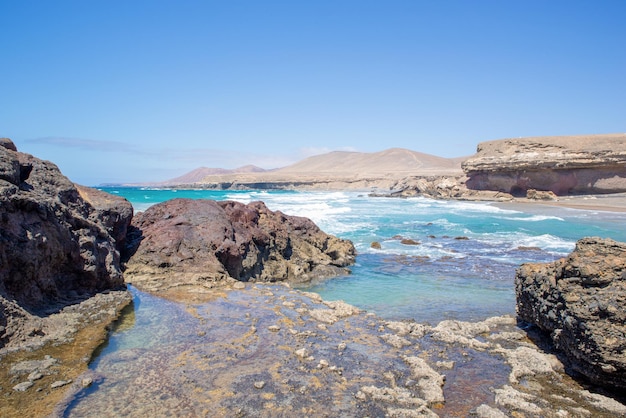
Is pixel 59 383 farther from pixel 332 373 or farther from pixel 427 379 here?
pixel 427 379

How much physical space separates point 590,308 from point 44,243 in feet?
21.4

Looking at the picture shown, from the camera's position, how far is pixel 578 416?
139 inches

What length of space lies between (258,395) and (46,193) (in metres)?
4.63

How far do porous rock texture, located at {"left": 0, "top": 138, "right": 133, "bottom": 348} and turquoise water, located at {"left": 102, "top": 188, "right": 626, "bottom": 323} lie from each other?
4238mm

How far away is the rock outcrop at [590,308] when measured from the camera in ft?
12.8

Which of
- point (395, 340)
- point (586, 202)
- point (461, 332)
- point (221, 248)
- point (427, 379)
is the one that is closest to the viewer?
point (427, 379)

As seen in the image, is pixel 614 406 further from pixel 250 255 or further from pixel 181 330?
pixel 250 255

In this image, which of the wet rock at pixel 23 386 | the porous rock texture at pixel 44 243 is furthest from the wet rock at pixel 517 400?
the porous rock texture at pixel 44 243

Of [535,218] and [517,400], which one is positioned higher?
[517,400]

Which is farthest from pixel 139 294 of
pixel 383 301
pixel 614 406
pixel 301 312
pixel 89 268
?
pixel 614 406

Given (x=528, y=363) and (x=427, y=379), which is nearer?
(x=427, y=379)

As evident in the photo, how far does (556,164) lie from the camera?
3338 centimetres

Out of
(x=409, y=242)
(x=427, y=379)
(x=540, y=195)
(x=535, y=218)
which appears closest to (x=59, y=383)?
(x=427, y=379)

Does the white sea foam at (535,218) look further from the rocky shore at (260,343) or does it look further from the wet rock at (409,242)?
the rocky shore at (260,343)
